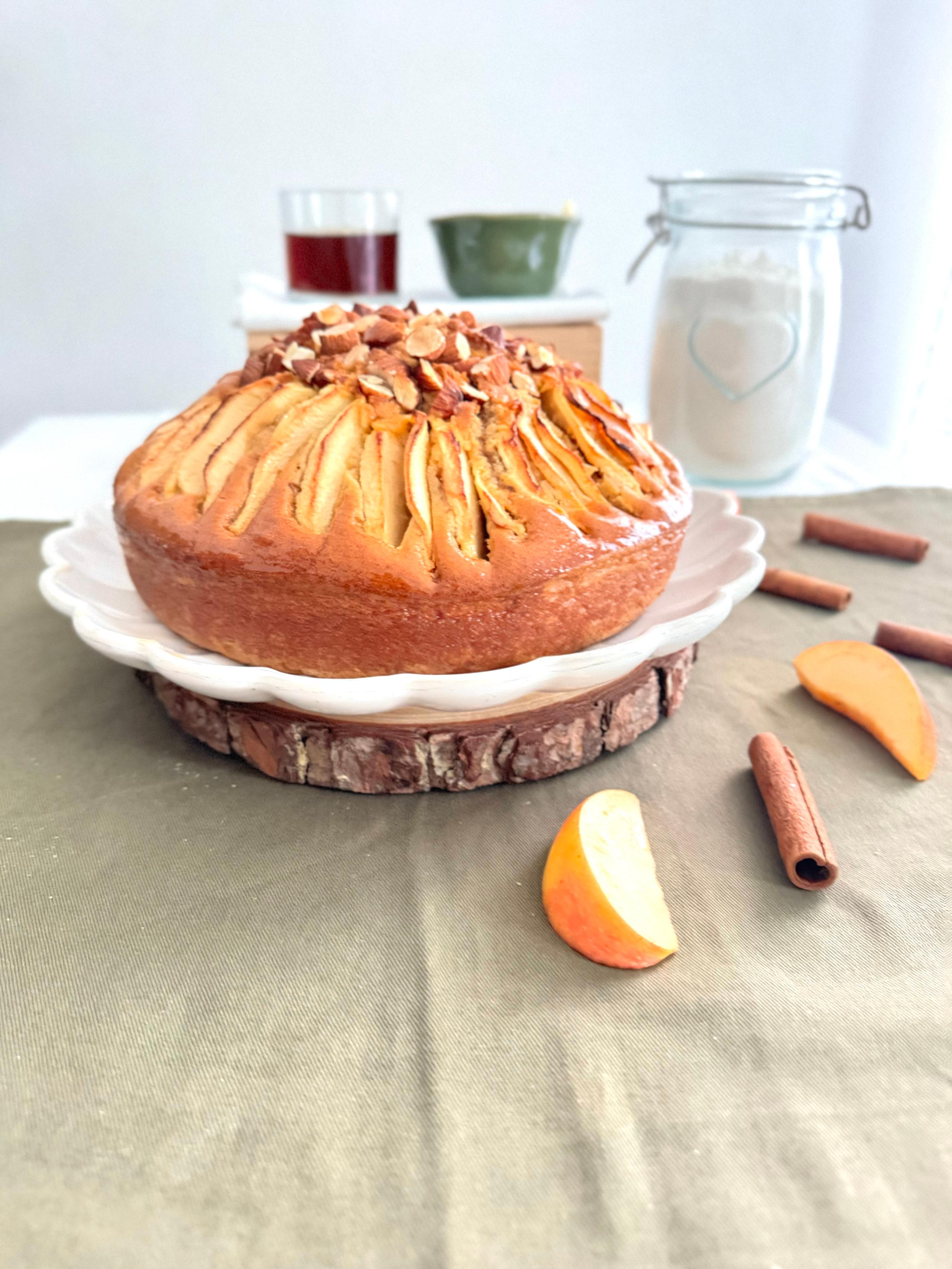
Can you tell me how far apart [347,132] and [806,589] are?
254 centimetres

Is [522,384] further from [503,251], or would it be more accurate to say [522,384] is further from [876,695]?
[503,251]

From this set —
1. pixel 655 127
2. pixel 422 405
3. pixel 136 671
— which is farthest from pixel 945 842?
pixel 655 127

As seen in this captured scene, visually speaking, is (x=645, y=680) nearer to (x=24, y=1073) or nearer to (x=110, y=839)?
(x=110, y=839)

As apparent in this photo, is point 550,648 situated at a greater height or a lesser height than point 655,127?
lesser

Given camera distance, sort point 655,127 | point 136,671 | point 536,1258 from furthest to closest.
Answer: point 655,127
point 136,671
point 536,1258

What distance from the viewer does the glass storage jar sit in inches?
71.0

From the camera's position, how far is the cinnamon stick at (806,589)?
1.48m

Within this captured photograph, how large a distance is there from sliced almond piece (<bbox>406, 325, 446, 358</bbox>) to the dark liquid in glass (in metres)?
1.17

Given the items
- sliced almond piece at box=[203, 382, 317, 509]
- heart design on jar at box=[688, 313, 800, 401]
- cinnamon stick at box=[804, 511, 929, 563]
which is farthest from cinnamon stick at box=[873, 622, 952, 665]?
sliced almond piece at box=[203, 382, 317, 509]

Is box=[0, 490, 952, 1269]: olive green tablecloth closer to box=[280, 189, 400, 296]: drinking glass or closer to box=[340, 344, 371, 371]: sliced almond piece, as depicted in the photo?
box=[340, 344, 371, 371]: sliced almond piece

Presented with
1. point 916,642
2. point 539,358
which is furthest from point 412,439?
point 916,642

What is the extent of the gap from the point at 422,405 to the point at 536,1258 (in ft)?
2.57

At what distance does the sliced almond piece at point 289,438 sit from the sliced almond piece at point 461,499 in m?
0.13

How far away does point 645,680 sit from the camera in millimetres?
1111
